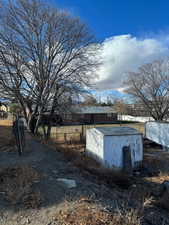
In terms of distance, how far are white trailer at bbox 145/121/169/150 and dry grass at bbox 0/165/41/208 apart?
11649mm

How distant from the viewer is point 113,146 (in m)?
8.76

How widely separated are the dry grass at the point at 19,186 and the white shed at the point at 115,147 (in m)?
5.07

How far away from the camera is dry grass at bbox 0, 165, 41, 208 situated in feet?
9.78

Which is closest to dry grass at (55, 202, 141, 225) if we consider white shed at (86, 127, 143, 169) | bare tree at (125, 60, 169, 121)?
white shed at (86, 127, 143, 169)

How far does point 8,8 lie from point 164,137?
14.7m

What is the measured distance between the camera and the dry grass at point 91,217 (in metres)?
2.46

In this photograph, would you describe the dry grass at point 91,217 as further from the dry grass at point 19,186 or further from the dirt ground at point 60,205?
the dry grass at point 19,186

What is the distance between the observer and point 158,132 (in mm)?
13461

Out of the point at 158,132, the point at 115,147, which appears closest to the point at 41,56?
the point at 115,147

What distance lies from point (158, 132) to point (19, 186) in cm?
1287

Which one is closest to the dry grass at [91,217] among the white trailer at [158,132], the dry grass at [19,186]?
the dry grass at [19,186]

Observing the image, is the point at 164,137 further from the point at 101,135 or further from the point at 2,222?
the point at 2,222

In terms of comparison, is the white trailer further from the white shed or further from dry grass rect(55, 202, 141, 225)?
dry grass rect(55, 202, 141, 225)

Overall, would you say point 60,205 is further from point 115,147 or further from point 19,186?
point 115,147
